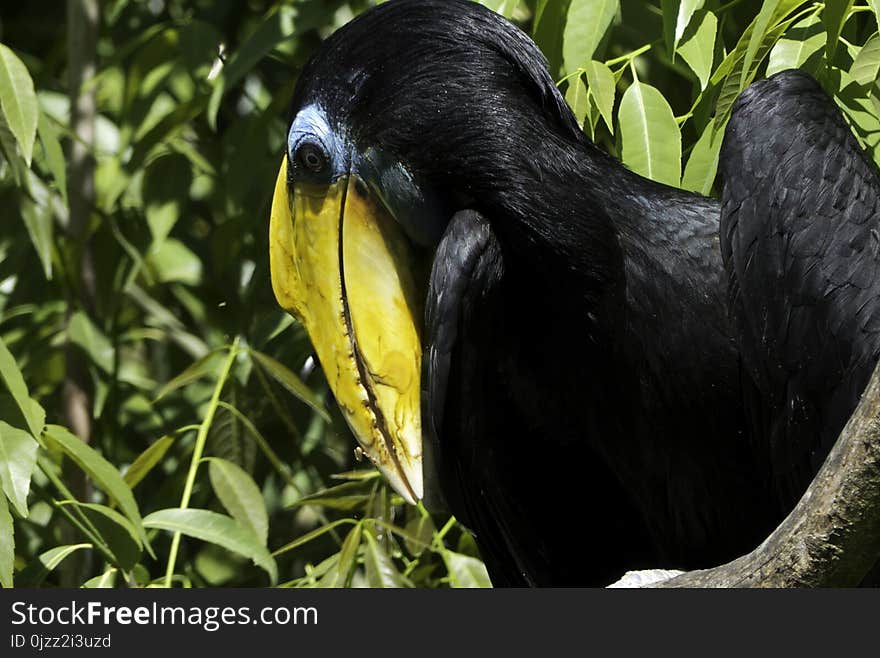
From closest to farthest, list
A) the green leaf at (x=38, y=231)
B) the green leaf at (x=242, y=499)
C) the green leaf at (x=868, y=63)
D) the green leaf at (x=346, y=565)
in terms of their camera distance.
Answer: the green leaf at (x=868, y=63) < the green leaf at (x=346, y=565) < the green leaf at (x=242, y=499) < the green leaf at (x=38, y=231)

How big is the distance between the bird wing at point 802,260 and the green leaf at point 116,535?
86 centimetres

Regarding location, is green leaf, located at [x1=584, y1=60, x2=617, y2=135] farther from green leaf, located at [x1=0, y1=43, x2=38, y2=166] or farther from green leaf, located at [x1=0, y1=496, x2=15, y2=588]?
green leaf, located at [x1=0, y1=496, x2=15, y2=588]

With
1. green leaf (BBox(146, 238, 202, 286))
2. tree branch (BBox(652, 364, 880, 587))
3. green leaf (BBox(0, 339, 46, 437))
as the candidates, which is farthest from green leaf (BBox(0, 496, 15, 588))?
green leaf (BBox(146, 238, 202, 286))

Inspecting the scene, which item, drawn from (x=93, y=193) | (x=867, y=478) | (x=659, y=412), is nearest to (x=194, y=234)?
(x=93, y=193)

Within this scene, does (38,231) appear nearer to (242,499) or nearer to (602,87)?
(242,499)

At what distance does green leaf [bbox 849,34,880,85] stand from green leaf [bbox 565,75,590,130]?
0.36m

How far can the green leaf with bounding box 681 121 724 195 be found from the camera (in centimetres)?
193

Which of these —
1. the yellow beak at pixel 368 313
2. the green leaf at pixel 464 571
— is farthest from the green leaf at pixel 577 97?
the green leaf at pixel 464 571

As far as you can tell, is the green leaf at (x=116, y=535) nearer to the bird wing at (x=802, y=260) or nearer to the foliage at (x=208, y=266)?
the foliage at (x=208, y=266)

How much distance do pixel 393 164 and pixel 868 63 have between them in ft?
1.88

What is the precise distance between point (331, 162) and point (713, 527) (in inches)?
26.9

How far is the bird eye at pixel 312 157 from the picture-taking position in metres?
1.95

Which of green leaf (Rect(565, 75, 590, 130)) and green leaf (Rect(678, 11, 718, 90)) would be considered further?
green leaf (Rect(565, 75, 590, 130))

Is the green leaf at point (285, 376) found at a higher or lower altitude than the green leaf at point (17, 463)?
lower
